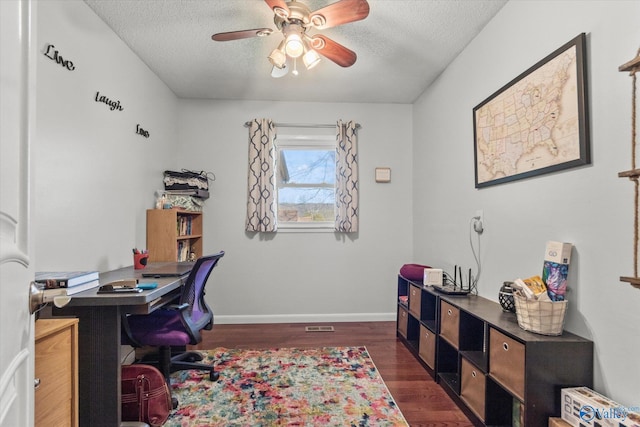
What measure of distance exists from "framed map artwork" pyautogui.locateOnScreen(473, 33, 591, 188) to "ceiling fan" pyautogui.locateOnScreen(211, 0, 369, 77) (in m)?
1.03

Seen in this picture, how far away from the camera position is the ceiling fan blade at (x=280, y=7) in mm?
1846

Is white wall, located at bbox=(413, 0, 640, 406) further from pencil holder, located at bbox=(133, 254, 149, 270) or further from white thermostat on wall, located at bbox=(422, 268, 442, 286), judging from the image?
pencil holder, located at bbox=(133, 254, 149, 270)

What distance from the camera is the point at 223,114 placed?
3859mm

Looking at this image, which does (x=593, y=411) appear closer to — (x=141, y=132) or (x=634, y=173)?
(x=634, y=173)

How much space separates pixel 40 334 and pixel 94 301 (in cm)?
45

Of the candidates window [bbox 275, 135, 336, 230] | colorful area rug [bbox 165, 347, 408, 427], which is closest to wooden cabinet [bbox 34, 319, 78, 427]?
colorful area rug [bbox 165, 347, 408, 427]

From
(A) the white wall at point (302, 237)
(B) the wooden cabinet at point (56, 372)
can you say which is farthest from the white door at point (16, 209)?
(A) the white wall at point (302, 237)

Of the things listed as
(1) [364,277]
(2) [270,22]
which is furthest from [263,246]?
(2) [270,22]

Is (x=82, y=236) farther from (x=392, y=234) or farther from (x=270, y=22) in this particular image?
(x=392, y=234)

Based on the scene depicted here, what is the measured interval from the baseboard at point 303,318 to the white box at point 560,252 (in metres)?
2.49

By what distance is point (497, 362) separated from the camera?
172 centimetres

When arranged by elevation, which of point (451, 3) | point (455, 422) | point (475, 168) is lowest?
point (455, 422)

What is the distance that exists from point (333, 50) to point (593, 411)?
2.33m

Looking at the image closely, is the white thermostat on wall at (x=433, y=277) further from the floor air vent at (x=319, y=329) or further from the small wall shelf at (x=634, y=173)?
the small wall shelf at (x=634, y=173)
